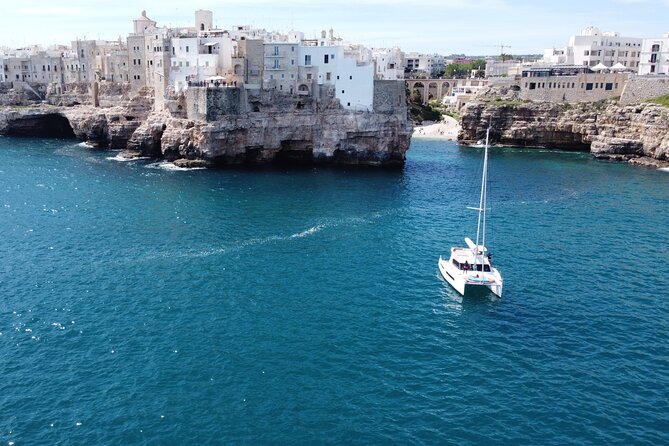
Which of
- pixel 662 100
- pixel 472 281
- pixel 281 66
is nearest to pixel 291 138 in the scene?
pixel 281 66

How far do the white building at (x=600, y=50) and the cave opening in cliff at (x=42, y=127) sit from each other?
112 meters

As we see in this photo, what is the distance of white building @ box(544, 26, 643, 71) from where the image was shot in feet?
435

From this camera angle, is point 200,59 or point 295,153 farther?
point 295,153

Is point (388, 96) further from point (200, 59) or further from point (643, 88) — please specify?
point (643, 88)

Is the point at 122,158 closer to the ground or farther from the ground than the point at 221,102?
closer to the ground

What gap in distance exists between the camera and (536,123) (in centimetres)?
11919

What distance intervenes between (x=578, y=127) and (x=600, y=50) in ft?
102

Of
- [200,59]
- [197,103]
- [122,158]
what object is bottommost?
[122,158]

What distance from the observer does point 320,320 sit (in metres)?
40.9

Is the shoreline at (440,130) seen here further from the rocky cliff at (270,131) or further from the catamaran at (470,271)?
the catamaran at (470,271)

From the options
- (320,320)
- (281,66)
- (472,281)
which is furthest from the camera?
(281,66)

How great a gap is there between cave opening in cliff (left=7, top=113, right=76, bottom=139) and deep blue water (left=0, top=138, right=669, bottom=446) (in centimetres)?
5395

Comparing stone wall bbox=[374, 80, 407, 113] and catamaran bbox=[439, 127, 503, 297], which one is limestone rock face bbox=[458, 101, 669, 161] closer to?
stone wall bbox=[374, 80, 407, 113]

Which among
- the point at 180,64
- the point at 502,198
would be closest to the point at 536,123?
the point at 502,198
